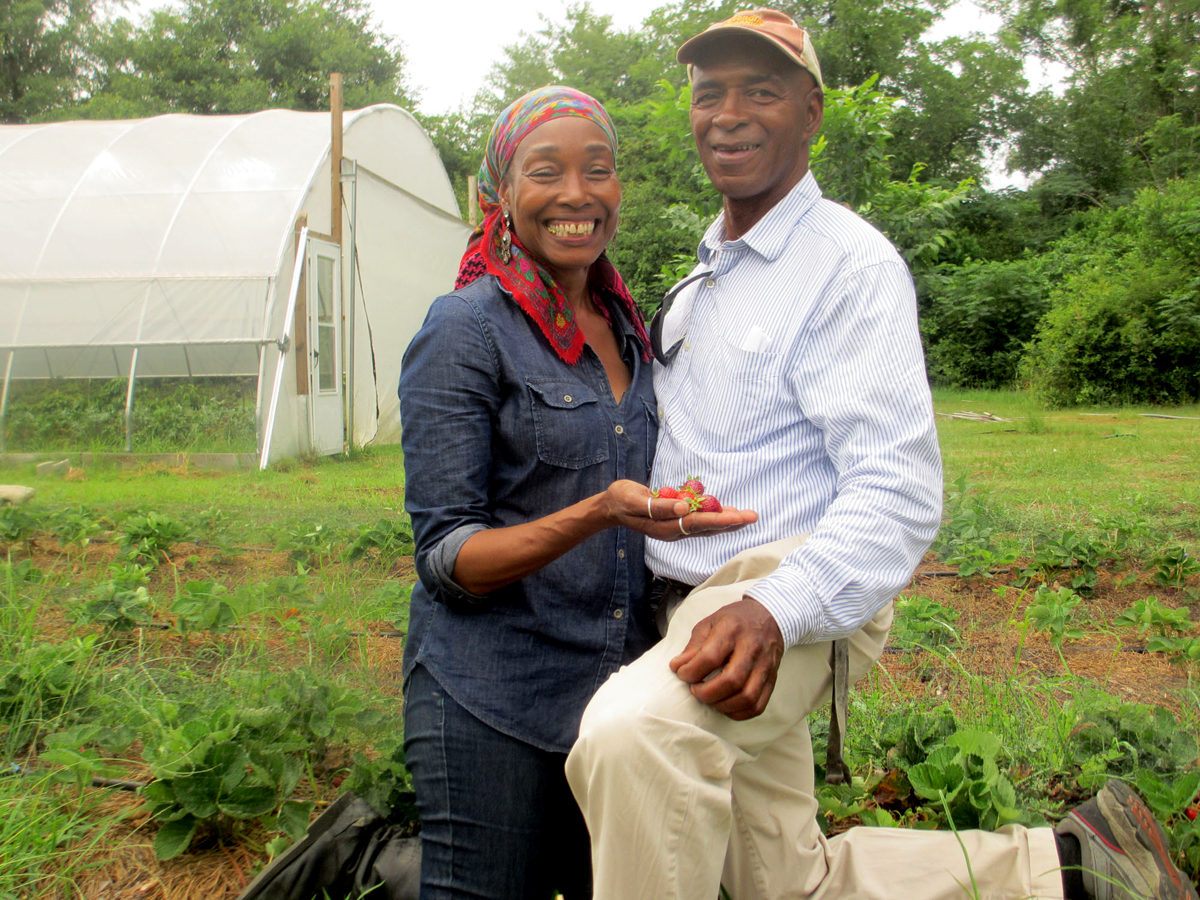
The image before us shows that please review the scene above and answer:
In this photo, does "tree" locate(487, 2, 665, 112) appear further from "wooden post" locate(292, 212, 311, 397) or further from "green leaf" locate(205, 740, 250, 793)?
"green leaf" locate(205, 740, 250, 793)

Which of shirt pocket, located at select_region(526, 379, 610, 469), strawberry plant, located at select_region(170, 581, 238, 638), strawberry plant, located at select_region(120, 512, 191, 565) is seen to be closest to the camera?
shirt pocket, located at select_region(526, 379, 610, 469)

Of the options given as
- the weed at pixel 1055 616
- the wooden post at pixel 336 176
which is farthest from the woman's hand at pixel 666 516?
the wooden post at pixel 336 176

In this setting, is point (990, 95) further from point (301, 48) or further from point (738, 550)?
point (738, 550)

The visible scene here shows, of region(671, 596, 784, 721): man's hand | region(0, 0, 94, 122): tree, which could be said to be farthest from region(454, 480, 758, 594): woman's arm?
region(0, 0, 94, 122): tree

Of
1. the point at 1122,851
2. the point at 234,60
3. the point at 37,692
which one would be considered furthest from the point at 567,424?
the point at 234,60

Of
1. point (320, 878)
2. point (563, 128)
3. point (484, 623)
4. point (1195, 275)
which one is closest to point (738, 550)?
point (484, 623)

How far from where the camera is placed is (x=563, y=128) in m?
1.95

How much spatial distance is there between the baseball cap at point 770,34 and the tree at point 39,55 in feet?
104

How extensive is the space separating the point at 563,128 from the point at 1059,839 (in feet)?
5.83

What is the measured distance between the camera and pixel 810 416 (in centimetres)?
172

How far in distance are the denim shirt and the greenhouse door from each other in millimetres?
8360

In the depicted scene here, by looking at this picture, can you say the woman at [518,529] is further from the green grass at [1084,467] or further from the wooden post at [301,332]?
the wooden post at [301,332]

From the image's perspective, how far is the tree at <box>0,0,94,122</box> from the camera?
93.1ft

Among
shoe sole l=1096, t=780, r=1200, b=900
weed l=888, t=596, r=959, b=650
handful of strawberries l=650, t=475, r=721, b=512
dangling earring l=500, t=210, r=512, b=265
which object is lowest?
weed l=888, t=596, r=959, b=650
